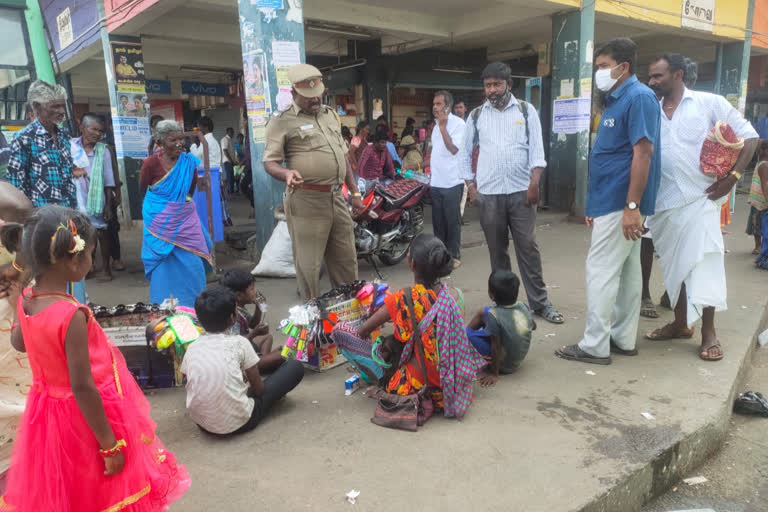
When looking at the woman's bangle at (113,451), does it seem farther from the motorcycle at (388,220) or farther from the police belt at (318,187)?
the motorcycle at (388,220)

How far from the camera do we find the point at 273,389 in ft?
9.32

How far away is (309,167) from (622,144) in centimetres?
203

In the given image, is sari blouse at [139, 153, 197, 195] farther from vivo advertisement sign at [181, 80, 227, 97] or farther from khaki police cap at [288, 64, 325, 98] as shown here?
vivo advertisement sign at [181, 80, 227, 97]

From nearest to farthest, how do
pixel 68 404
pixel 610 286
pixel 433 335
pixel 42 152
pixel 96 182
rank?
pixel 68 404 → pixel 433 335 → pixel 610 286 → pixel 42 152 → pixel 96 182

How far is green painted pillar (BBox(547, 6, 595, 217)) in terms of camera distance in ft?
27.5

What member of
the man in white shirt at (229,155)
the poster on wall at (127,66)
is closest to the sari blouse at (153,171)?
the poster on wall at (127,66)

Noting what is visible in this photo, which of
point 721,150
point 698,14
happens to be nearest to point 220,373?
point 721,150

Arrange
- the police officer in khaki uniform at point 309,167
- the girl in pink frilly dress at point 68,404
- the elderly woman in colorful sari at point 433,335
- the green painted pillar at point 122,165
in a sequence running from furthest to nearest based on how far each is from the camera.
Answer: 1. the green painted pillar at point 122,165
2. the police officer in khaki uniform at point 309,167
3. the elderly woman in colorful sari at point 433,335
4. the girl in pink frilly dress at point 68,404

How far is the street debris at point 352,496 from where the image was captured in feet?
7.00

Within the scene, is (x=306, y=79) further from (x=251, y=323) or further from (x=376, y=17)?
(x=376, y=17)

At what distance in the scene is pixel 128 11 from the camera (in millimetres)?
7203

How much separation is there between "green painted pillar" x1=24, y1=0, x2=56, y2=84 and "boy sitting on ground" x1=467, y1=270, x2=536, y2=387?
14.1ft

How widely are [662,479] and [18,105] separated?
574cm

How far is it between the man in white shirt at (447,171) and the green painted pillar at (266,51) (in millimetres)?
1639
